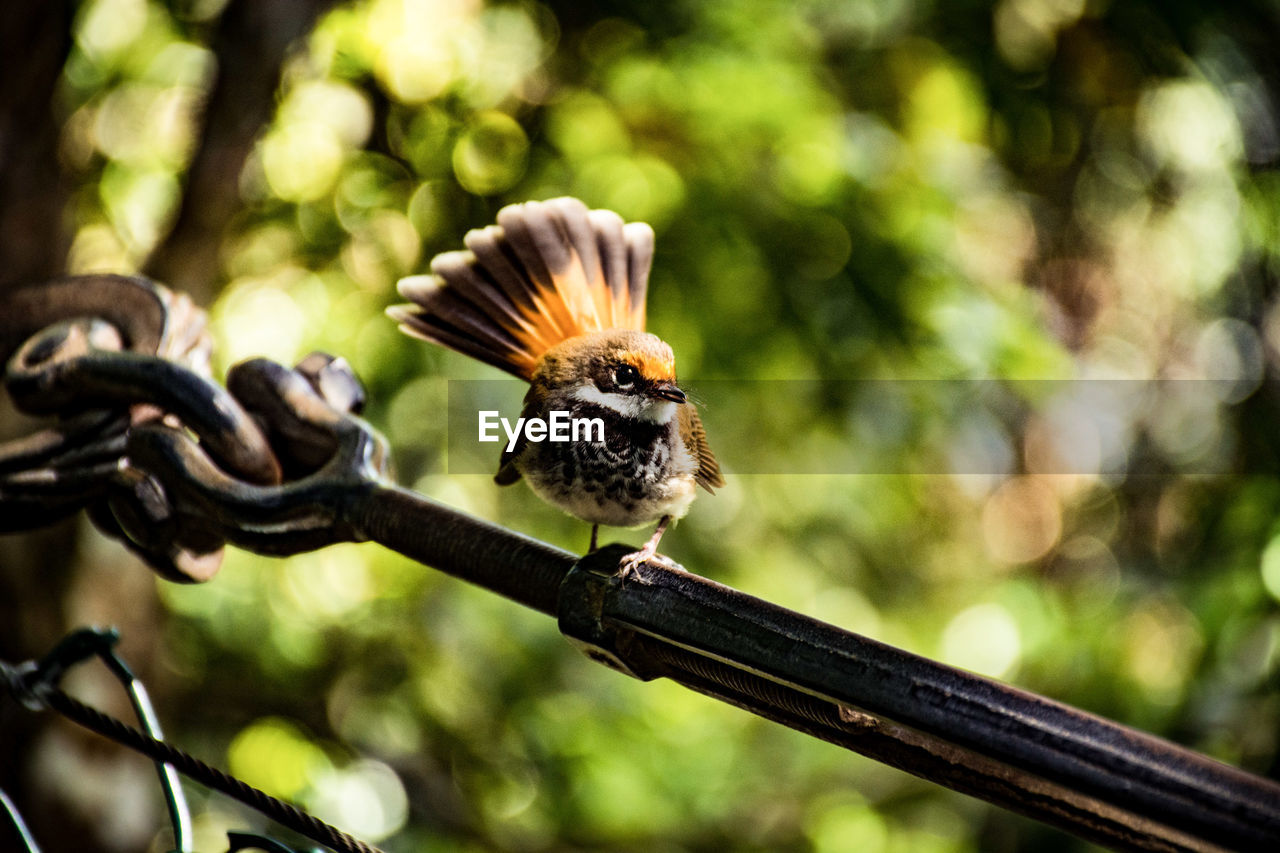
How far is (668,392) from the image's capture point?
0.95 metres

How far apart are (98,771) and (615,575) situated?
193cm

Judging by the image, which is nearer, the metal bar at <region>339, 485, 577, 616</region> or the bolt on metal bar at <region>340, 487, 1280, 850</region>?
the bolt on metal bar at <region>340, 487, 1280, 850</region>

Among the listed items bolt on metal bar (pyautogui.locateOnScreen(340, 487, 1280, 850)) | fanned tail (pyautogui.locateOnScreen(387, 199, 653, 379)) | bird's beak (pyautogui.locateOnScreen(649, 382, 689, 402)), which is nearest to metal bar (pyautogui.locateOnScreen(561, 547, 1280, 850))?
bolt on metal bar (pyautogui.locateOnScreen(340, 487, 1280, 850))

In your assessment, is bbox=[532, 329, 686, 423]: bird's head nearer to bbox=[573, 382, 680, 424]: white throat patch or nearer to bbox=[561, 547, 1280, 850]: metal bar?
bbox=[573, 382, 680, 424]: white throat patch

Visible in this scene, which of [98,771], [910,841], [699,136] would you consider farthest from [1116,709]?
[98,771]

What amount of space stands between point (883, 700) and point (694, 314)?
166 cm

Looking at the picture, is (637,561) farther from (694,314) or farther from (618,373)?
(694,314)

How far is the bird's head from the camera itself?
3.14 ft

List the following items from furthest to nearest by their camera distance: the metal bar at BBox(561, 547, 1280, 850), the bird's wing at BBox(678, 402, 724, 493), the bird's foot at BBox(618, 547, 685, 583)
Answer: the bird's wing at BBox(678, 402, 724, 493) < the bird's foot at BBox(618, 547, 685, 583) < the metal bar at BBox(561, 547, 1280, 850)

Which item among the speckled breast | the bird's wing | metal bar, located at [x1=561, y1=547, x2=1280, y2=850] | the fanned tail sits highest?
the fanned tail

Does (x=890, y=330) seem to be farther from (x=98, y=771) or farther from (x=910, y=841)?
→ (x=98, y=771)

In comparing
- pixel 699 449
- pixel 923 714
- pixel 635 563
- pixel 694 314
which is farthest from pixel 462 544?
pixel 694 314

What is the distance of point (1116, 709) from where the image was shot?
6.93ft

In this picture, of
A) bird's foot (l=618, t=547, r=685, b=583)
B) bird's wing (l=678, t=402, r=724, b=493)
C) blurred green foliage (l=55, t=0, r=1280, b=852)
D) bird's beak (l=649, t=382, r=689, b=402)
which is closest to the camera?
bird's foot (l=618, t=547, r=685, b=583)
